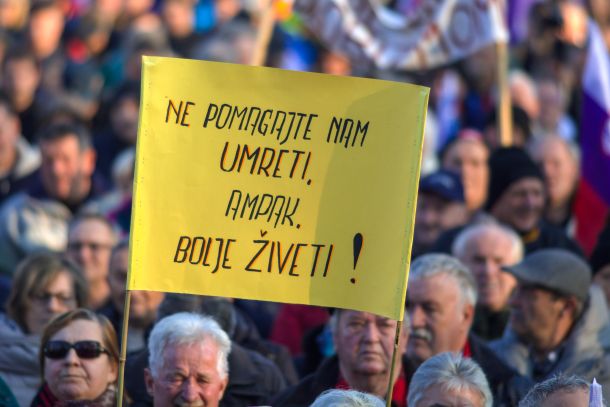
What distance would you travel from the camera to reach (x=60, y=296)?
873cm

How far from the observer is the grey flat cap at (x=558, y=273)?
831cm

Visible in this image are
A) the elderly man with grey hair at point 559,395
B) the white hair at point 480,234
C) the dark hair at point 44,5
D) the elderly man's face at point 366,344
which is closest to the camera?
the elderly man with grey hair at point 559,395

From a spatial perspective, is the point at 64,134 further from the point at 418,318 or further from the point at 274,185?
the point at 274,185

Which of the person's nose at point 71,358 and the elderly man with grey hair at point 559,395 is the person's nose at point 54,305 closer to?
the person's nose at point 71,358

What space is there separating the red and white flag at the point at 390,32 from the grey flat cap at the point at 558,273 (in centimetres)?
339

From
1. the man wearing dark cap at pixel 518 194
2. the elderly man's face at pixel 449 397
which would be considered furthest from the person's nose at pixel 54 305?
the man wearing dark cap at pixel 518 194

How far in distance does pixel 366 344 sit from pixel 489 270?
6.33 ft

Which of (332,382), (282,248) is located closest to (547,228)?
(332,382)

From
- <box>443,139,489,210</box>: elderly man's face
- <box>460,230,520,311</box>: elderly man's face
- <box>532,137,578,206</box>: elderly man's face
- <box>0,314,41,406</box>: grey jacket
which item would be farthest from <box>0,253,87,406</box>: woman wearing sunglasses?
<box>532,137,578,206</box>: elderly man's face

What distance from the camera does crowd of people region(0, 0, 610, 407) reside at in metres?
7.31

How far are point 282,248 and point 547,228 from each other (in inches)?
175

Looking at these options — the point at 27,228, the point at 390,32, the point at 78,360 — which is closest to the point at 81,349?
the point at 78,360

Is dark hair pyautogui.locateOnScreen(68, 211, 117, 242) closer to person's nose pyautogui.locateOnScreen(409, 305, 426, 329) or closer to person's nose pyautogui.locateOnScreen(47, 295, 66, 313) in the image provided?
person's nose pyautogui.locateOnScreen(47, 295, 66, 313)

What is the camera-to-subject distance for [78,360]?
24.0ft
